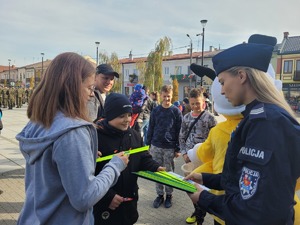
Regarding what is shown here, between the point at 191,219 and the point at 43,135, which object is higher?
the point at 43,135

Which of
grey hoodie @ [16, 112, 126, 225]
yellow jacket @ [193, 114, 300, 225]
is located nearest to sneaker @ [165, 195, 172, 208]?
yellow jacket @ [193, 114, 300, 225]

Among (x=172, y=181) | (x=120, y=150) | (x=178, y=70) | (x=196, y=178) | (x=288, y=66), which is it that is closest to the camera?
(x=172, y=181)

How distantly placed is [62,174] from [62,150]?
119 millimetres

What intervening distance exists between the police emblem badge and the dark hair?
0.89 m

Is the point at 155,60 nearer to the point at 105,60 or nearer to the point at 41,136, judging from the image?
the point at 105,60

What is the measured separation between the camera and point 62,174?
1.34 meters

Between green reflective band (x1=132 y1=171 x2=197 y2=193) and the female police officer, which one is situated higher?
the female police officer

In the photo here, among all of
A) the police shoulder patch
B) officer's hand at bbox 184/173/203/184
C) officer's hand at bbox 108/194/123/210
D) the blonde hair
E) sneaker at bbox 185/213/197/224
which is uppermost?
the blonde hair

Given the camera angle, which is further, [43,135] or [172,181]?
[172,181]

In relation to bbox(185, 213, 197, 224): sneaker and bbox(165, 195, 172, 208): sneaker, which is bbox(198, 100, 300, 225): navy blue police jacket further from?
bbox(165, 195, 172, 208): sneaker

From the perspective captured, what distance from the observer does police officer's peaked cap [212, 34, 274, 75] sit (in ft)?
4.92

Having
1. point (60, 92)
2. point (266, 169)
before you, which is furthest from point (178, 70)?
point (266, 169)

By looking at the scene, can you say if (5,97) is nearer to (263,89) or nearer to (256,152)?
(263,89)

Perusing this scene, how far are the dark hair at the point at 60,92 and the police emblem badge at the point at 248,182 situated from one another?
89cm
